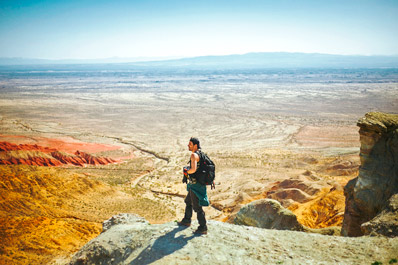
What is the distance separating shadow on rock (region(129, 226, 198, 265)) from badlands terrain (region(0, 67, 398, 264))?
559cm

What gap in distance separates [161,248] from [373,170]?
686cm

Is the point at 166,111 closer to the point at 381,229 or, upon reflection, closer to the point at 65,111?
the point at 65,111

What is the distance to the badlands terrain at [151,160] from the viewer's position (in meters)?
13.4

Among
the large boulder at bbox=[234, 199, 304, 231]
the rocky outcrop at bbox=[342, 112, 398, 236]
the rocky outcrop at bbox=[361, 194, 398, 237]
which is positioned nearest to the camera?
the rocky outcrop at bbox=[361, 194, 398, 237]

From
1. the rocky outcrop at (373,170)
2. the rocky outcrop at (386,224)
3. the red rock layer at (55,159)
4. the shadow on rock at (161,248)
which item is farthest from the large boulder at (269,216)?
the red rock layer at (55,159)

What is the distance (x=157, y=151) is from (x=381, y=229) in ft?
103

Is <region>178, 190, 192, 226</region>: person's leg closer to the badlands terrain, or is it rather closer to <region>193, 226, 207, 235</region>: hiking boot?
<region>193, 226, 207, 235</region>: hiking boot

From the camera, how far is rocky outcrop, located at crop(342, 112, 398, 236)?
27.7 feet

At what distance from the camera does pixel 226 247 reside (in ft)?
18.9

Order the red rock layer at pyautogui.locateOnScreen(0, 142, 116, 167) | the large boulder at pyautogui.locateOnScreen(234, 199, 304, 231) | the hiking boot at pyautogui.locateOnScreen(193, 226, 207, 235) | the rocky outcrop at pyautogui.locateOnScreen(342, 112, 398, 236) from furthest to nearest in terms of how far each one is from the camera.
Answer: the red rock layer at pyautogui.locateOnScreen(0, 142, 116, 167)
the large boulder at pyautogui.locateOnScreen(234, 199, 304, 231)
the rocky outcrop at pyautogui.locateOnScreen(342, 112, 398, 236)
the hiking boot at pyautogui.locateOnScreen(193, 226, 207, 235)

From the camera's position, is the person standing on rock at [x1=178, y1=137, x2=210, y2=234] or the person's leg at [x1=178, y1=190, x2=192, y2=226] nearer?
the person standing on rock at [x1=178, y1=137, x2=210, y2=234]

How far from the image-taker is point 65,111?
211 feet

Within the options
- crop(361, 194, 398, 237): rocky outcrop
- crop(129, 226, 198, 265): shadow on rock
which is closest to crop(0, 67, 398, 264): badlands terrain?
crop(361, 194, 398, 237): rocky outcrop

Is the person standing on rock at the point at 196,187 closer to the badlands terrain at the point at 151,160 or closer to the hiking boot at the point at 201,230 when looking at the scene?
the hiking boot at the point at 201,230
